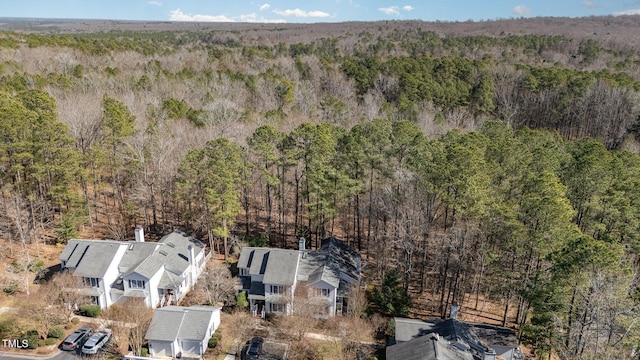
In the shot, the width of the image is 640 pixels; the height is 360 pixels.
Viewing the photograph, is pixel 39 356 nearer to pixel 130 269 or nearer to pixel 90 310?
pixel 90 310

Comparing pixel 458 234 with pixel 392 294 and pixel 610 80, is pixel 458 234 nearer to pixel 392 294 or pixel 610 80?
pixel 392 294

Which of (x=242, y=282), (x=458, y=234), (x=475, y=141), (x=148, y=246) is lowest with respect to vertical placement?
(x=242, y=282)

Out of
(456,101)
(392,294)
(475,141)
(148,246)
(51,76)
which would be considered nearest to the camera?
(392,294)

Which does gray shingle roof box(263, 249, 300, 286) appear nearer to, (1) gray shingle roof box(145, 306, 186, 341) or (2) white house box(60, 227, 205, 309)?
(1) gray shingle roof box(145, 306, 186, 341)

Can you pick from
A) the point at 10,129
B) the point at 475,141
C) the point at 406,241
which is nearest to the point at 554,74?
the point at 475,141

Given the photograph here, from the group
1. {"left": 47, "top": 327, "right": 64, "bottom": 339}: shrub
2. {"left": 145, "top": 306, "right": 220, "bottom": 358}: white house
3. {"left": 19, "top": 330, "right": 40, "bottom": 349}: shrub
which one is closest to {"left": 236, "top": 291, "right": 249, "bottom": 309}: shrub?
{"left": 145, "top": 306, "right": 220, "bottom": 358}: white house

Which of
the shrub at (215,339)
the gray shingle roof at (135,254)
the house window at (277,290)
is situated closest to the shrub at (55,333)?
the gray shingle roof at (135,254)

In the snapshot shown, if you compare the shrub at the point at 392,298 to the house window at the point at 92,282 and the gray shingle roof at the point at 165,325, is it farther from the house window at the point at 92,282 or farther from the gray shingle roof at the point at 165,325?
the house window at the point at 92,282
